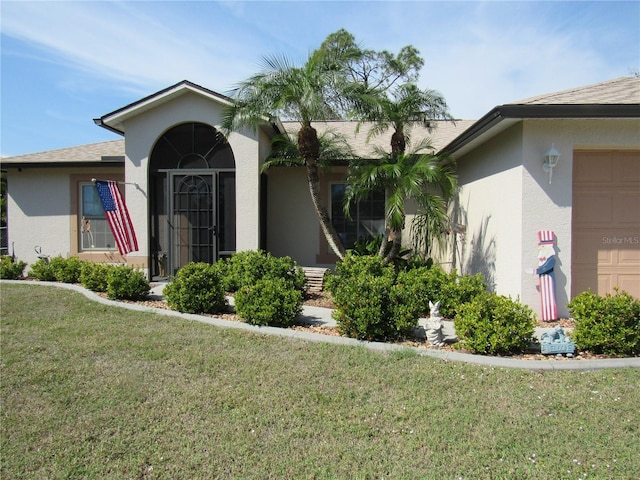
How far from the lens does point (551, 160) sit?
6734mm

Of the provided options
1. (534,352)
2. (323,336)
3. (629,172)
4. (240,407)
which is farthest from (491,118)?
(240,407)

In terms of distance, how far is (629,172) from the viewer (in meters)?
7.34

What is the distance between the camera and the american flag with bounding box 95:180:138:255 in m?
9.76

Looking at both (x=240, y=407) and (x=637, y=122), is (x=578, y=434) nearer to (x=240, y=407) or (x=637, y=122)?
(x=240, y=407)

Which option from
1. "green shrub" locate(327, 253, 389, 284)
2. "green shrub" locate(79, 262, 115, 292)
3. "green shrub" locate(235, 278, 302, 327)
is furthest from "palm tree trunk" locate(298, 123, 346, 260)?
"green shrub" locate(79, 262, 115, 292)

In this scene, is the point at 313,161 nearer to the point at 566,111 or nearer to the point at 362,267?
the point at 362,267

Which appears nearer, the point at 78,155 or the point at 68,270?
the point at 68,270

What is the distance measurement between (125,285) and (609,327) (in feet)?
26.3

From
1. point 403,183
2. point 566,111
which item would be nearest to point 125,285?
point 403,183

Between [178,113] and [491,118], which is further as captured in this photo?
[178,113]

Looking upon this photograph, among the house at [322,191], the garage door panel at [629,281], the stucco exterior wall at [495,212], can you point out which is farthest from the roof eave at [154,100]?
the garage door panel at [629,281]

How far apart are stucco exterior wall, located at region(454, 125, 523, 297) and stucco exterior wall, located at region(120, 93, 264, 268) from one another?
5069 millimetres

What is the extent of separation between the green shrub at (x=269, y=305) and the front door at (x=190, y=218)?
438 cm

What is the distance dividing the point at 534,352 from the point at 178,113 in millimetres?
9470
